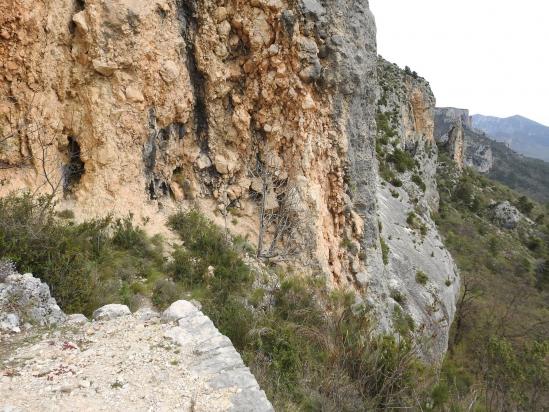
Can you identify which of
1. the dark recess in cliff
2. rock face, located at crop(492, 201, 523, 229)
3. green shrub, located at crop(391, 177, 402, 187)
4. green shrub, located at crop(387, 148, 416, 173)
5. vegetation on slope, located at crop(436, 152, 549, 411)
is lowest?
vegetation on slope, located at crop(436, 152, 549, 411)

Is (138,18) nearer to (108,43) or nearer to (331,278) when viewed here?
(108,43)

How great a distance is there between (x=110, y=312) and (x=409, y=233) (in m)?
15.6

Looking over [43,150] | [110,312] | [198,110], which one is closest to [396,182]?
[198,110]

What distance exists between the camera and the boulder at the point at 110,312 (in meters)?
4.61

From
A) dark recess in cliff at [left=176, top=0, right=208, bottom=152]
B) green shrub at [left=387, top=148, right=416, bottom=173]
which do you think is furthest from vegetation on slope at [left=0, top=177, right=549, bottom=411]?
green shrub at [left=387, top=148, right=416, bottom=173]

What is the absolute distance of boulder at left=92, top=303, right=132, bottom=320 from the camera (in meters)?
4.61

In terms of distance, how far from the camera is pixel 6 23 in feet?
22.3

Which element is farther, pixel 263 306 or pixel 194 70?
pixel 194 70

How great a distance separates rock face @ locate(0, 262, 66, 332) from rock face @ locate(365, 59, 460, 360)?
580 centimetres

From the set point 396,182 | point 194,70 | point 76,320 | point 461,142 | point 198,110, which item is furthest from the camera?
point 461,142

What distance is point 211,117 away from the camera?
378 inches

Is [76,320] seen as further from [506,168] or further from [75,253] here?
[506,168]

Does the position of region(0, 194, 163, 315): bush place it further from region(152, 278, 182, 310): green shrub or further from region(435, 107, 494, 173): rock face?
region(435, 107, 494, 173): rock face

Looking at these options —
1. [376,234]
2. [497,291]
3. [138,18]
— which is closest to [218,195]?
[138,18]
